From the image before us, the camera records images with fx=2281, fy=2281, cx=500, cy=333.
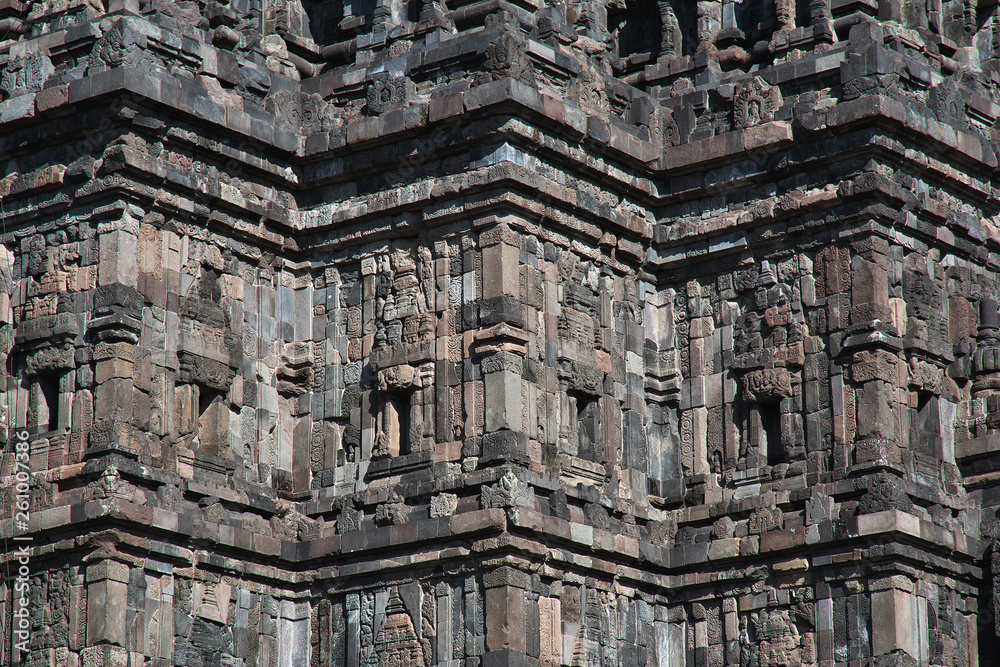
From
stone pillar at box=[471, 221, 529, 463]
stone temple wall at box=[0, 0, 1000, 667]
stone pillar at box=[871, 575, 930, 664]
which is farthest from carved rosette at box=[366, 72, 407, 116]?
stone pillar at box=[871, 575, 930, 664]

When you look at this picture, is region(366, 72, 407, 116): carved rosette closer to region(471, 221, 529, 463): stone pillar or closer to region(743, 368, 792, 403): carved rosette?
region(471, 221, 529, 463): stone pillar

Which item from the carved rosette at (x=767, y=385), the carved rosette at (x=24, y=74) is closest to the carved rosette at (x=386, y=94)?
the carved rosette at (x=24, y=74)

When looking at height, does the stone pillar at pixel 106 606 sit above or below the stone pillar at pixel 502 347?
below

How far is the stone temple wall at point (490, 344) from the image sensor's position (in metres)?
32.1

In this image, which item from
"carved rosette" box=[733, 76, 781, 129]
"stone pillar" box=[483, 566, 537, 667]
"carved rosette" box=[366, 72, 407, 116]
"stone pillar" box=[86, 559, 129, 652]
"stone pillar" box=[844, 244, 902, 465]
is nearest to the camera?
"stone pillar" box=[86, 559, 129, 652]

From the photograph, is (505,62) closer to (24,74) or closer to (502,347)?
(502,347)

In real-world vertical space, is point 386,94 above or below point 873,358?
above

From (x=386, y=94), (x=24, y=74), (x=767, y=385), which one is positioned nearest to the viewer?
(x=24, y=74)

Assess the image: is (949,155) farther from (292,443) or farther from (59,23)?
(59,23)

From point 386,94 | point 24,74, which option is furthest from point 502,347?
point 24,74

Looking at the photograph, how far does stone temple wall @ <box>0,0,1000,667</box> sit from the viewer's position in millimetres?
32125

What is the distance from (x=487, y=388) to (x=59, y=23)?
861cm

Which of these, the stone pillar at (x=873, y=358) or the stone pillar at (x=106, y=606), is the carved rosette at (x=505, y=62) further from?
the stone pillar at (x=106, y=606)

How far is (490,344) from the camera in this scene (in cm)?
3259
